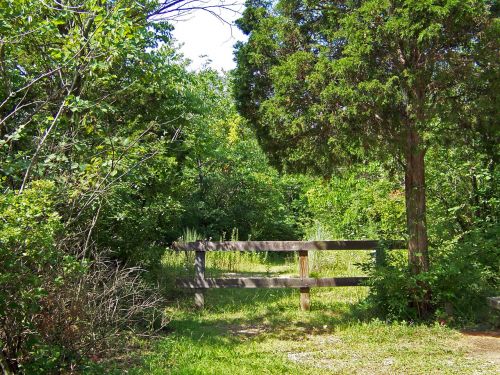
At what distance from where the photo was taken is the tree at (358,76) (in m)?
6.39

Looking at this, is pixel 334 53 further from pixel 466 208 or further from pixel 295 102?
pixel 466 208

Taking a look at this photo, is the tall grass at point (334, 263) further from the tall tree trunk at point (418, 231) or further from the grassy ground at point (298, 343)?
the tall tree trunk at point (418, 231)

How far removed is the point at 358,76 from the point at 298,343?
11.8ft

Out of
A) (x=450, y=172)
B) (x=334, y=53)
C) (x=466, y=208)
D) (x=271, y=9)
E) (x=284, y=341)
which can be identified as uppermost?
(x=271, y=9)

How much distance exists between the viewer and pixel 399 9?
20.5 ft

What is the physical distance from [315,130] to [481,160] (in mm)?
3992

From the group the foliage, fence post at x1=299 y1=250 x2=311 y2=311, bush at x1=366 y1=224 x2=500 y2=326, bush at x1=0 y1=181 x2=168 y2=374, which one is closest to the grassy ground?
fence post at x1=299 y1=250 x2=311 y2=311

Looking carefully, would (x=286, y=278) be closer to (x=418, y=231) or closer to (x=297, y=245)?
(x=297, y=245)

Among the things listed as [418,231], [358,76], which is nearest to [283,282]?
[418,231]

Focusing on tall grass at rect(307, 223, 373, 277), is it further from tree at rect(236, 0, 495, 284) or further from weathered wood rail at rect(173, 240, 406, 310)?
tree at rect(236, 0, 495, 284)

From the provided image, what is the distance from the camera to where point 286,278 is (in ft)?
28.9

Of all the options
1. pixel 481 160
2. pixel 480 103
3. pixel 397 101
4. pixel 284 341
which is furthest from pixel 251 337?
pixel 481 160

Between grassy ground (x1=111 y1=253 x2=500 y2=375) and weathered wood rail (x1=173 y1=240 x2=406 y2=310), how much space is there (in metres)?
0.41

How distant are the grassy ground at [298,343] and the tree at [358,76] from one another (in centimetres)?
130
